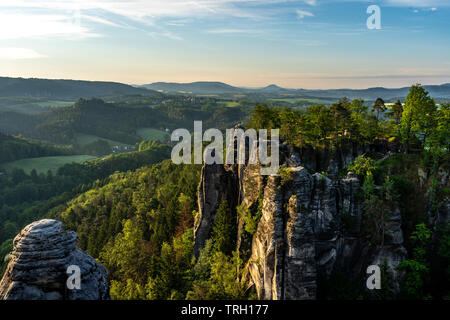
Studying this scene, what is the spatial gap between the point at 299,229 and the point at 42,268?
20885 mm

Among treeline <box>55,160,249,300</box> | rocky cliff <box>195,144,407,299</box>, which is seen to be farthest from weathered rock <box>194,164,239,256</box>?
treeline <box>55,160,249,300</box>

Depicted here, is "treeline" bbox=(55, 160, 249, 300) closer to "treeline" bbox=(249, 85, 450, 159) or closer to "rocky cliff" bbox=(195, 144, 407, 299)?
"rocky cliff" bbox=(195, 144, 407, 299)

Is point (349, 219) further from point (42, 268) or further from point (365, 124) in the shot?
point (42, 268)

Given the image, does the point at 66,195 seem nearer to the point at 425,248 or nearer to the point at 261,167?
the point at 261,167

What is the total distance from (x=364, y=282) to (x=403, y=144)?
→ 25488 mm

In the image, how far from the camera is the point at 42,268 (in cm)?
1992

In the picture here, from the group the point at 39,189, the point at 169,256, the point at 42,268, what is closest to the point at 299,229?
the point at 42,268

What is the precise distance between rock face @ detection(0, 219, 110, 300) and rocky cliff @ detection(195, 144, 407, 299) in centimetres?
1592

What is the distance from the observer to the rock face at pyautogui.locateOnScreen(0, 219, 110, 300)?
1953 cm

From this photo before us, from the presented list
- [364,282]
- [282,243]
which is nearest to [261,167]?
[282,243]

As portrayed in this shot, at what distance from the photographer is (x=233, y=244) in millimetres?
37812

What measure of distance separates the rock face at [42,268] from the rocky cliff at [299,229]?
15.9 metres

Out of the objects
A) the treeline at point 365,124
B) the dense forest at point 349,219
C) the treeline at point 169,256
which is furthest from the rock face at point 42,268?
the treeline at point 365,124

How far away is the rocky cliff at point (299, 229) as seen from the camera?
78.1 ft
